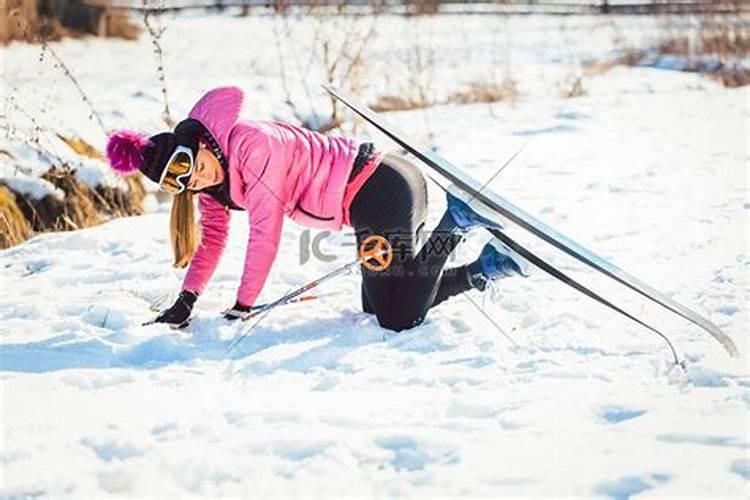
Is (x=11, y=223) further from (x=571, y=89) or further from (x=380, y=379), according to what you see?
(x=571, y=89)

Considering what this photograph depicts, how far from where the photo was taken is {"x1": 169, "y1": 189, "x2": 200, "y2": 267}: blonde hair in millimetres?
3154

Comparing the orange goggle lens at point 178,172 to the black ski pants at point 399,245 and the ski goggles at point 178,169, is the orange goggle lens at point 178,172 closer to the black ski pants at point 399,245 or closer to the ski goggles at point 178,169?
the ski goggles at point 178,169

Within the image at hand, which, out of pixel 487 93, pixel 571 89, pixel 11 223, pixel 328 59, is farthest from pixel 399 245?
pixel 571 89

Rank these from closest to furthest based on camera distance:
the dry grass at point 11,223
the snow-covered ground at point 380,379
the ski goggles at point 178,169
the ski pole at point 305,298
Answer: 1. the snow-covered ground at point 380,379
2. the ski goggles at point 178,169
3. the ski pole at point 305,298
4. the dry grass at point 11,223

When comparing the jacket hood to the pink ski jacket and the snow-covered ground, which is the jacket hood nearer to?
the pink ski jacket

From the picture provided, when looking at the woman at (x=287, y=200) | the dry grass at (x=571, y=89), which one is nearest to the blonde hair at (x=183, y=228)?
the woman at (x=287, y=200)

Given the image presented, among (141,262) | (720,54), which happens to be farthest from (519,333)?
(720,54)

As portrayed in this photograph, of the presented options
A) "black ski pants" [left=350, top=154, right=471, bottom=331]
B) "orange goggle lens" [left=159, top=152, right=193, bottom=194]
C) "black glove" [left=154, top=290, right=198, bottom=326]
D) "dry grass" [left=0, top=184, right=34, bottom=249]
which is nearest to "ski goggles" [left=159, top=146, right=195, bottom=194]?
"orange goggle lens" [left=159, top=152, right=193, bottom=194]

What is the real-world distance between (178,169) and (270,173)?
30 centimetres

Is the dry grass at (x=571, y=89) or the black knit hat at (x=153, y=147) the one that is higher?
the black knit hat at (x=153, y=147)

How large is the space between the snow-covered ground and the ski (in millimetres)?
105

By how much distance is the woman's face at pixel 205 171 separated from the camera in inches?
115

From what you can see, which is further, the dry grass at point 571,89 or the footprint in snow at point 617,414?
the dry grass at point 571,89

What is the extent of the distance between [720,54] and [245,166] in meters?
9.24
